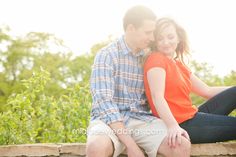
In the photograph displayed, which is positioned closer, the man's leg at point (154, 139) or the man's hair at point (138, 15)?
the man's leg at point (154, 139)

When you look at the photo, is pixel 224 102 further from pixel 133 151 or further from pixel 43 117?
pixel 43 117

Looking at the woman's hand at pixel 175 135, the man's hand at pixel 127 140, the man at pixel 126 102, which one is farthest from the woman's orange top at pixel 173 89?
the man's hand at pixel 127 140

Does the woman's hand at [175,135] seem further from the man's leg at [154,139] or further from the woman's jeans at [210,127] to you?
the woman's jeans at [210,127]

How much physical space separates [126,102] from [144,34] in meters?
0.49

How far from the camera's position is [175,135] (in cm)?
291

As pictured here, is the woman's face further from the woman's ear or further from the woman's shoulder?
the woman's ear

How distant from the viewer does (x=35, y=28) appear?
18.4 meters

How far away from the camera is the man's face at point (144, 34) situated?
3.20 metres

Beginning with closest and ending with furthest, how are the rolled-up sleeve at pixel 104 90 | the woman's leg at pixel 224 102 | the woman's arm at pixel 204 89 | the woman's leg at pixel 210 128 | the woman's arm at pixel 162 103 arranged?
the woman's arm at pixel 162 103
the rolled-up sleeve at pixel 104 90
the woman's leg at pixel 210 128
the woman's leg at pixel 224 102
the woman's arm at pixel 204 89

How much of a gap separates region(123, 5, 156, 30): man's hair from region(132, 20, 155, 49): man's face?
29mm

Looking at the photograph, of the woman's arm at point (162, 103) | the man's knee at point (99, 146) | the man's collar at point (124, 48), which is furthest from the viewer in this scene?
the man's collar at point (124, 48)

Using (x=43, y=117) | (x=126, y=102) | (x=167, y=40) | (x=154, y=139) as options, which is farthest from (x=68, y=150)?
(x=43, y=117)

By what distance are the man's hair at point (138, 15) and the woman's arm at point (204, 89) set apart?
0.67 metres

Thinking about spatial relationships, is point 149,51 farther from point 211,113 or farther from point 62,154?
point 62,154
